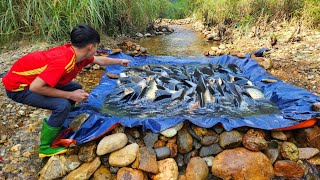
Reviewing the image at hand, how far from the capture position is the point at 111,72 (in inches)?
176

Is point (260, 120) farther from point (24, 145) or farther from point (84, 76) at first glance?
point (84, 76)

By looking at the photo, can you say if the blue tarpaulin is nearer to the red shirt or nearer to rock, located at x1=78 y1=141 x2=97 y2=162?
rock, located at x1=78 y1=141 x2=97 y2=162

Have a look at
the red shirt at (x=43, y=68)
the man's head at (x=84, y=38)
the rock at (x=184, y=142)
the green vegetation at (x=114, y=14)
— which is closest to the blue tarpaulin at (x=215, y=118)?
the rock at (x=184, y=142)

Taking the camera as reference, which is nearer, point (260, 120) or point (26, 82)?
point (26, 82)

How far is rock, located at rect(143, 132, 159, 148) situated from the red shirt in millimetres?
922

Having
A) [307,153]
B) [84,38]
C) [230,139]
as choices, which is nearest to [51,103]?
[84,38]

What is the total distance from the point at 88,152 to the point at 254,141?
5.00ft

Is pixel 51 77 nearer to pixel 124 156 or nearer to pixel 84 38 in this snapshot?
pixel 84 38

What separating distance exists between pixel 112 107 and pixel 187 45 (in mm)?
4295

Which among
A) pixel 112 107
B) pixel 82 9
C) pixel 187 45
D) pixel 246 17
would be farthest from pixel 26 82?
pixel 246 17

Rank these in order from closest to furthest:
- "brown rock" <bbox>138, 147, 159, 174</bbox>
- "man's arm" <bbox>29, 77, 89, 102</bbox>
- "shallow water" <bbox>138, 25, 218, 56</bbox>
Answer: "man's arm" <bbox>29, 77, 89, 102</bbox>
"brown rock" <bbox>138, 147, 159, 174</bbox>
"shallow water" <bbox>138, 25, 218, 56</bbox>

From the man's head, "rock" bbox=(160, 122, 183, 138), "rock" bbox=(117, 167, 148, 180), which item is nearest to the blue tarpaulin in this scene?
"rock" bbox=(160, 122, 183, 138)

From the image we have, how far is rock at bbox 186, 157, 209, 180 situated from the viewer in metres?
2.46

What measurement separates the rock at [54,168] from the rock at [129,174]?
19.8 inches
